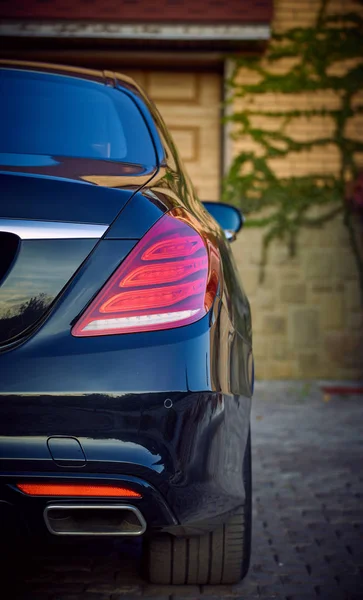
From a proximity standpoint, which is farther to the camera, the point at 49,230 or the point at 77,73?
the point at 77,73

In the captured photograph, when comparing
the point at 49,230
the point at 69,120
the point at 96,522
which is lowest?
the point at 96,522

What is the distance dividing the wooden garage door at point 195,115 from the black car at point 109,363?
22.8 ft

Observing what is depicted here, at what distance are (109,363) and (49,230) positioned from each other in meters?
0.36

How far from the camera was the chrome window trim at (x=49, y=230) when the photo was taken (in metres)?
1.88

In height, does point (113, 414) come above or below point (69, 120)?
below

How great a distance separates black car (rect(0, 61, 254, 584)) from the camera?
1830mm

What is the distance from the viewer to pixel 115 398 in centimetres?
185

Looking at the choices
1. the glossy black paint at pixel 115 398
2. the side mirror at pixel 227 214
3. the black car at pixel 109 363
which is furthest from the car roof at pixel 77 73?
the glossy black paint at pixel 115 398

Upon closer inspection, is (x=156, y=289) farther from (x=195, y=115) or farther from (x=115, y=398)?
(x=195, y=115)

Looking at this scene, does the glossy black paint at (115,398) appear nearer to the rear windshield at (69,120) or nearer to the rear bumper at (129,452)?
the rear bumper at (129,452)

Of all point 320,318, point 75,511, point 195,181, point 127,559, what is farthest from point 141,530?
point 195,181

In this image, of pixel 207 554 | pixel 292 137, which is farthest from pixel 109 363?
pixel 292 137

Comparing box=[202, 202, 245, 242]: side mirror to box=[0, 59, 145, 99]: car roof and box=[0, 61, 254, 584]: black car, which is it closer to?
→ box=[0, 59, 145, 99]: car roof

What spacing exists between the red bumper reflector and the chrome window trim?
1.99 ft
